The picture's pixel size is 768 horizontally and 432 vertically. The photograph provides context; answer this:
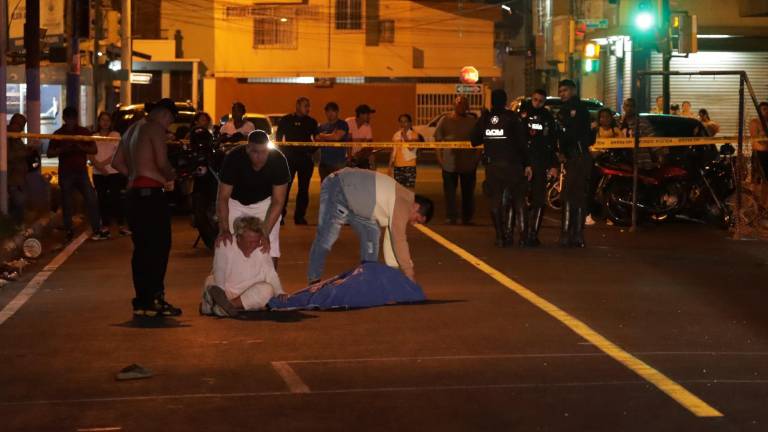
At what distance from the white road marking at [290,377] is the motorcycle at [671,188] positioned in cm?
1173

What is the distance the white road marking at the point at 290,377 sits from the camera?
8.35 meters

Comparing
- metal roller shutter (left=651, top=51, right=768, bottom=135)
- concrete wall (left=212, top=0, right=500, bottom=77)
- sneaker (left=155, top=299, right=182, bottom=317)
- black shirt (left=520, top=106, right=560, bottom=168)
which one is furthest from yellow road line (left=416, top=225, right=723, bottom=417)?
concrete wall (left=212, top=0, right=500, bottom=77)

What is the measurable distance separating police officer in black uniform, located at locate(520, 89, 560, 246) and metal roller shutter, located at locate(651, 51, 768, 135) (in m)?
19.9

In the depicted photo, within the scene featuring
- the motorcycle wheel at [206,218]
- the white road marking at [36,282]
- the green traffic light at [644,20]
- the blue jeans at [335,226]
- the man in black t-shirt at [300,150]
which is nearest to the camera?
the white road marking at [36,282]

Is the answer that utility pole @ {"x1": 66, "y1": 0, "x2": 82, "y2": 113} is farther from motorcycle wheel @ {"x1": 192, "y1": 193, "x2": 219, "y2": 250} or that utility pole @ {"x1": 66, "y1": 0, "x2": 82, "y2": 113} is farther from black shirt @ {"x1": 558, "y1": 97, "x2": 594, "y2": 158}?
black shirt @ {"x1": 558, "y1": 97, "x2": 594, "y2": 158}

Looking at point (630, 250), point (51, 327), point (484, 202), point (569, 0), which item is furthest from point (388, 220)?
point (569, 0)

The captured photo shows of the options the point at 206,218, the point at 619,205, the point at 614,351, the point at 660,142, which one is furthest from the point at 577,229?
the point at 614,351

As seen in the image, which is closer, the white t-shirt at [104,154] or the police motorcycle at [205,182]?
the police motorcycle at [205,182]

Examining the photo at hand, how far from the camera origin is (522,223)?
54.9ft

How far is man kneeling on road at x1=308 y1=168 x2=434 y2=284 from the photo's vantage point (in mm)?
11945

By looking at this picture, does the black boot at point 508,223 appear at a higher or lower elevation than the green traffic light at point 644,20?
lower

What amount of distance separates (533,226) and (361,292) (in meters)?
5.54

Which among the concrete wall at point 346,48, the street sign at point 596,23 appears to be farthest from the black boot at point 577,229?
the concrete wall at point 346,48

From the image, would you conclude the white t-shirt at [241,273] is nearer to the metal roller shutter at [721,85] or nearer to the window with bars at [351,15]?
the metal roller shutter at [721,85]
